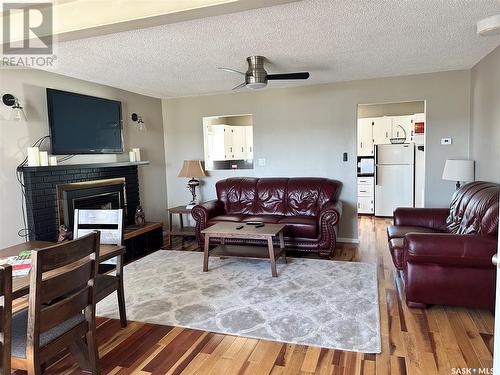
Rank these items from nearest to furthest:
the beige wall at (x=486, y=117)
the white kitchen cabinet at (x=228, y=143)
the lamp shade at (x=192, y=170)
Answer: the beige wall at (x=486, y=117), the lamp shade at (x=192, y=170), the white kitchen cabinet at (x=228, y=143)

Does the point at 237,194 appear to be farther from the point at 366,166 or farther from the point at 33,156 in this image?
the point at 366,166

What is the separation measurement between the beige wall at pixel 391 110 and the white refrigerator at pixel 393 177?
2.71 ft

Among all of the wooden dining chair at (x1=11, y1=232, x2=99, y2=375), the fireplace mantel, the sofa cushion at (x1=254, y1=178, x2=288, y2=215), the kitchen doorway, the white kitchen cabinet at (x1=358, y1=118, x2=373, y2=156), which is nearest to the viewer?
the wooden dining chair at (x1=11, y1=232, x2=99, y2=375)

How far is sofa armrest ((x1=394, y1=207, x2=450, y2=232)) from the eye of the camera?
3.86 meters

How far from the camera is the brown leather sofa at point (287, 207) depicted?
4320mm

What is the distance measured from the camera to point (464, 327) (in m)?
2.54

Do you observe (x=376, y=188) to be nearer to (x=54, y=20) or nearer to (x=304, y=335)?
(x=304, y=335)

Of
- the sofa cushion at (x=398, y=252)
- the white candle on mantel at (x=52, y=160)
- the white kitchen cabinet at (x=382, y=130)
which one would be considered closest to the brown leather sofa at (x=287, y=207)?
the sofa cushion at (x=398, y=252)

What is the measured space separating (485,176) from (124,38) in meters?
3.95

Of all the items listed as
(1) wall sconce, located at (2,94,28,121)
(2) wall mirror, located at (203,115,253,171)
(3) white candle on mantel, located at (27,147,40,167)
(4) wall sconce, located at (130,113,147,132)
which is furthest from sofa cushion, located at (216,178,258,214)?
(1) wall sconce, located at (2,94,28,121)

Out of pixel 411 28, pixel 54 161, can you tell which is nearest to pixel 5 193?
pixel 54 161

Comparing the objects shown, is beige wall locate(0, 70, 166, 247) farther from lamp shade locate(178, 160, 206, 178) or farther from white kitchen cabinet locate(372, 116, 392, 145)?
white kitchen cabinet locate(372, 116, 392, 145)

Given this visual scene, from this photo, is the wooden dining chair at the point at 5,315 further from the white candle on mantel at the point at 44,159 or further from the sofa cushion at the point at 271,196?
the sofa cushion at the point at 271,196

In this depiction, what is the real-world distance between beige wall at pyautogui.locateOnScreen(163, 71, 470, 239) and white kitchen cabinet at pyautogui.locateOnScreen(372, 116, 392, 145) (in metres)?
2.37
